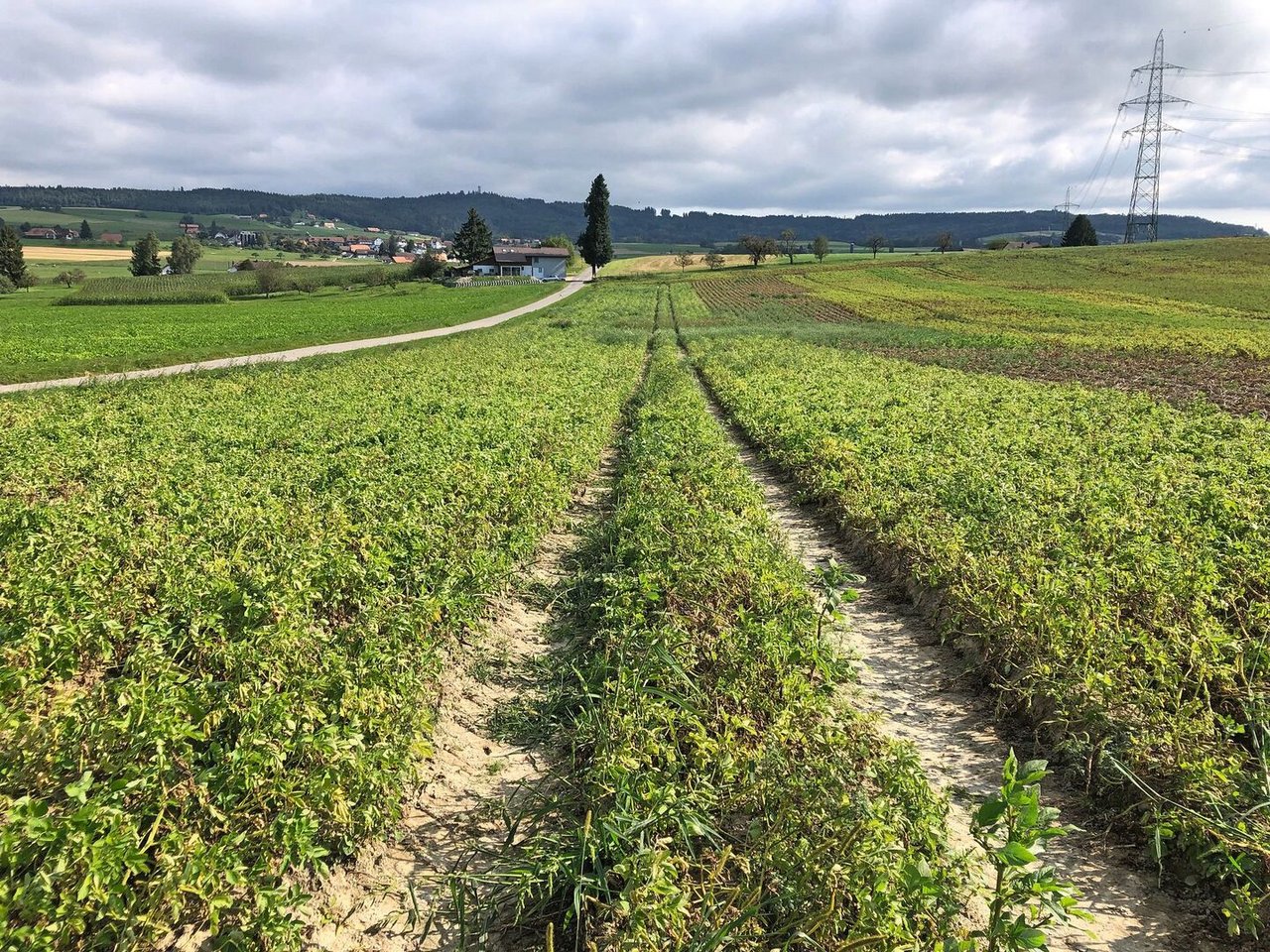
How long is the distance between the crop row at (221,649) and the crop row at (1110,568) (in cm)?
473

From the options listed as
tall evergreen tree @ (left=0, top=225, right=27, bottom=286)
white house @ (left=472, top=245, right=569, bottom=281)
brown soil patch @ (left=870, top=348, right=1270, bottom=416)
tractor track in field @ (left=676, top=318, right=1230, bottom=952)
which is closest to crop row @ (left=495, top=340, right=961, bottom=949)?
tractor track in field @ (left=676, top=318, right=1230, bottom=952)

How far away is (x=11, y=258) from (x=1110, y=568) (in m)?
120

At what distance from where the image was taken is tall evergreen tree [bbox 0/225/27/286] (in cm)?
8512

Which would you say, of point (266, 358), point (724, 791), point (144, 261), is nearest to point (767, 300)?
point (266, 358)

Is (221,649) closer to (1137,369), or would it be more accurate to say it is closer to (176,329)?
(1137,369)

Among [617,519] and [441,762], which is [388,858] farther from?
[617,519]

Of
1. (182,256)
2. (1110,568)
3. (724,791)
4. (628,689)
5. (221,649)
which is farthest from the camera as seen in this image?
(182,256)

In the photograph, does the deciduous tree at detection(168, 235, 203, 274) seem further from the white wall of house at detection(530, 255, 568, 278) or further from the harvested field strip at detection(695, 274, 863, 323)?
the harvested field strip at detection(695, 274, 863, 323)

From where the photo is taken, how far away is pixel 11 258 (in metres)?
85.9

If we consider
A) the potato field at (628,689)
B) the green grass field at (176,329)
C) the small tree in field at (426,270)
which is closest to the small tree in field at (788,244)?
the small tree in field at (426,270)

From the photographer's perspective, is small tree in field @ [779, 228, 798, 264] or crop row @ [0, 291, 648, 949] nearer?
crop row @ [0, 291, 648, 949]

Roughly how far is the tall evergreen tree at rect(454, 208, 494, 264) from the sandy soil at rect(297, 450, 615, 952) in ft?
423

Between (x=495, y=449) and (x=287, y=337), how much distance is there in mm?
32647

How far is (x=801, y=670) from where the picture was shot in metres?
5.39
